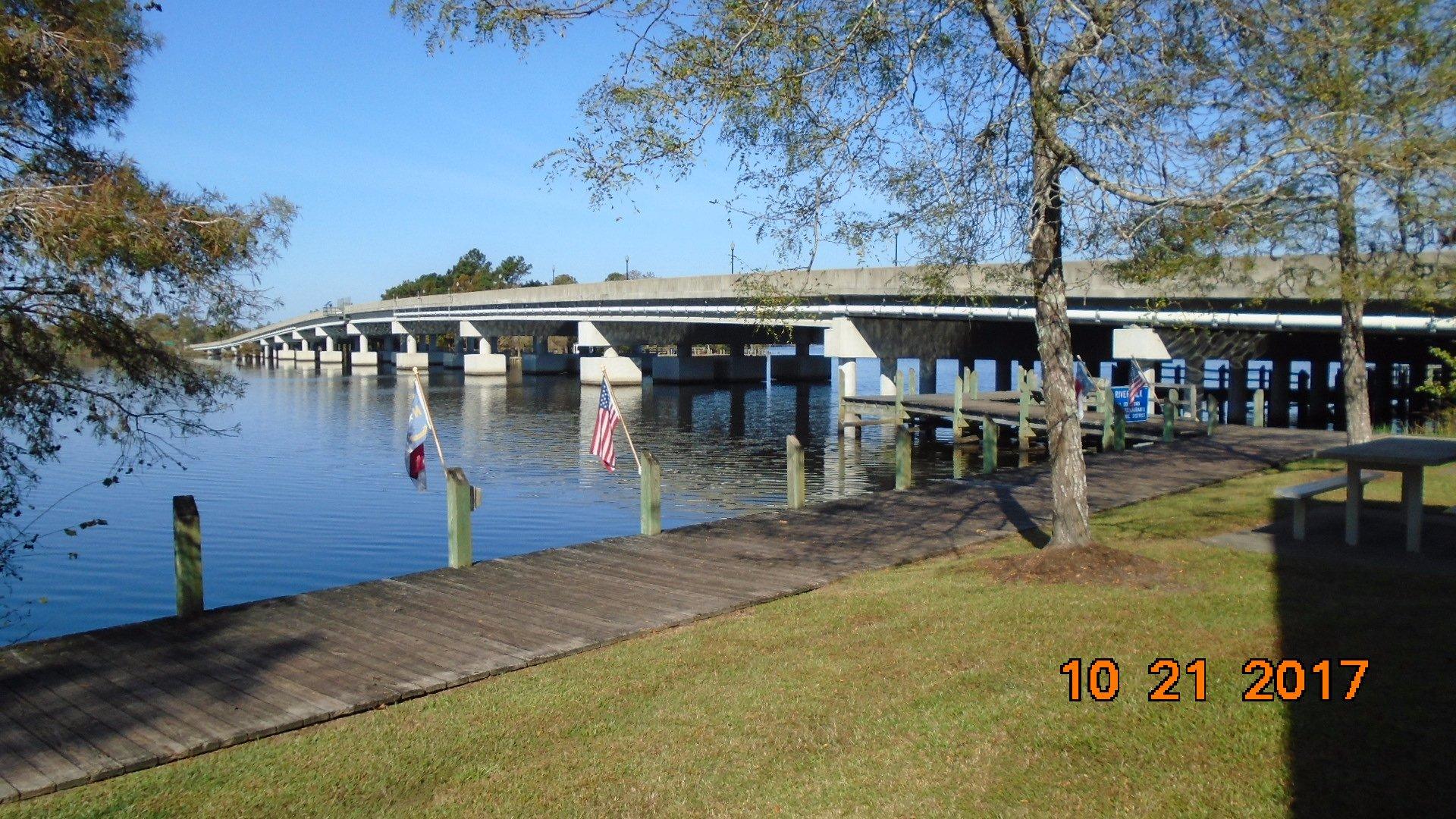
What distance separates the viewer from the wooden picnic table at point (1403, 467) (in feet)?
35.0

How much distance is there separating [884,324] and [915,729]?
3784cm

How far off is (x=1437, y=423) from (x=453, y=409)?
39.1 m

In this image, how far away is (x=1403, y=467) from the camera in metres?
10.7

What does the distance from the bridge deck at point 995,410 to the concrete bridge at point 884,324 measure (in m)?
2.52

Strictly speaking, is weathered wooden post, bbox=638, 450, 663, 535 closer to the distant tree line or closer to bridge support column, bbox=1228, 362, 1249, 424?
bridge support column, bbox=1228, 362, 1249, 424

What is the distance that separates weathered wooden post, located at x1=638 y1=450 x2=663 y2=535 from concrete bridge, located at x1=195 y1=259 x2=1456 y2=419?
8.04 feet

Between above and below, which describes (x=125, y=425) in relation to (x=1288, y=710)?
above

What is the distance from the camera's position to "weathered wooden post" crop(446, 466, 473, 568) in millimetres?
12070

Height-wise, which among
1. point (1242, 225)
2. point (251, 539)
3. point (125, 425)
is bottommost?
point (251, 539)

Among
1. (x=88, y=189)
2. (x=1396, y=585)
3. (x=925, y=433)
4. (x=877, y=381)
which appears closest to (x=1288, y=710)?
(x=1396, y=585)

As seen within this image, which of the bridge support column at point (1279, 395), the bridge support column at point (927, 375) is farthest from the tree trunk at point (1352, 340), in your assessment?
the bridge support column at point (927, 375)

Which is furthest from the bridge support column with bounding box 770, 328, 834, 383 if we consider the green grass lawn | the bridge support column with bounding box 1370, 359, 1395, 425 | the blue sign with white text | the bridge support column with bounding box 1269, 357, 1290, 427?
the green grass lawn

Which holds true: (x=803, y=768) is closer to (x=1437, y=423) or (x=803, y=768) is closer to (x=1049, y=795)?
(x=1049, y=795)

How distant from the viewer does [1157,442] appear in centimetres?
2681
